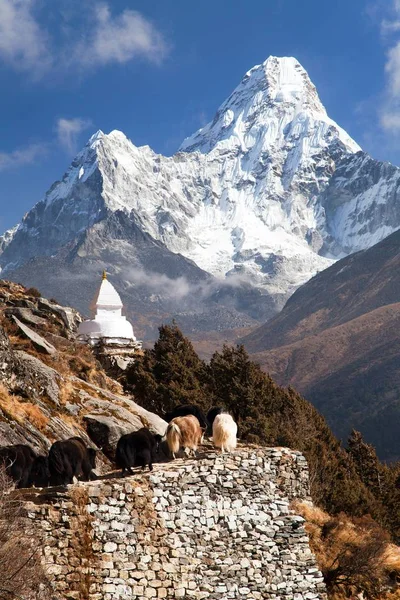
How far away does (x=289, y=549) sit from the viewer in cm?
2014

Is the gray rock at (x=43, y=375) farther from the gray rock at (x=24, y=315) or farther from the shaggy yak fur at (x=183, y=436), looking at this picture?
the gray rock at (x=24, y=315)

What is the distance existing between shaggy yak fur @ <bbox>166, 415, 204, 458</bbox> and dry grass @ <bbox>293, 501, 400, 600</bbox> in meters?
3.16

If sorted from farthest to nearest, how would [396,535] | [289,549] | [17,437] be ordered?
1. [396,535]
2. [17,437]
3. [289,549]

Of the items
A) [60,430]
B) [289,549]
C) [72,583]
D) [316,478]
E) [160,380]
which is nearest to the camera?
[72,583]

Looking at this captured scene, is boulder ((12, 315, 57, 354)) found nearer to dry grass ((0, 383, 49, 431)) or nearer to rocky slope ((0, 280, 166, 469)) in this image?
rocky slope ((0, 280, 166, 469))

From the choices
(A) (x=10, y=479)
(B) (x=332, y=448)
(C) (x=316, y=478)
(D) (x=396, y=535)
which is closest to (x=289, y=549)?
(A) (x=10, y=479)

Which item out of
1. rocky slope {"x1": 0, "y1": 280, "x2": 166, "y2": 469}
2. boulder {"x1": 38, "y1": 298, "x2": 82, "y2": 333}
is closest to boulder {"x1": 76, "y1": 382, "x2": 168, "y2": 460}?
rocky slope {"x1": 0, "y1": 280, "x2": 166, "y2": 469}

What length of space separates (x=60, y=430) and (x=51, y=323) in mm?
24000

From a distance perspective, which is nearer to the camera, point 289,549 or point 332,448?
Answer: point 289,549

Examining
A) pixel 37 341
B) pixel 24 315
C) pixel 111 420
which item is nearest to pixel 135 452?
pixel 111 420

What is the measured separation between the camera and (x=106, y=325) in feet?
194

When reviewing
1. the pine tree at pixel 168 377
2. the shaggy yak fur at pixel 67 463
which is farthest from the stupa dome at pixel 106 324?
the shaggy yak fur at pixel 67 463

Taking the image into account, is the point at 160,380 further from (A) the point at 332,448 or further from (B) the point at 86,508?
(B) the point at 86,508

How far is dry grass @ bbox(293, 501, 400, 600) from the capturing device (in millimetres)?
23609
